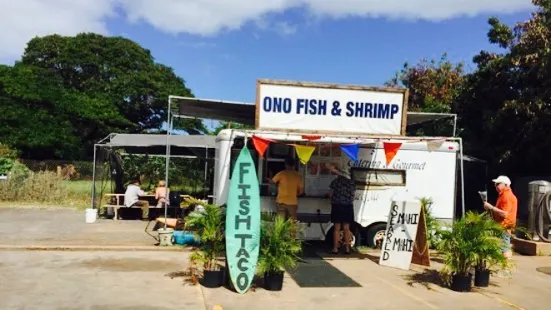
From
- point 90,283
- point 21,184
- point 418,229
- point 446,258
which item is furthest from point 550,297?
point 21,184

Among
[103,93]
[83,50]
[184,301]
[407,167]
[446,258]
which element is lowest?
[184,301]

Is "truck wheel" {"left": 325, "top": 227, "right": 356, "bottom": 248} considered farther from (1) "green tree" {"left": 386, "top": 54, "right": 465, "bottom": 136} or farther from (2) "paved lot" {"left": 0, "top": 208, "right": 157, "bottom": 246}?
(1) "green tree" {"left": 386, "top": 54, "right": 465, "bottom": 136}

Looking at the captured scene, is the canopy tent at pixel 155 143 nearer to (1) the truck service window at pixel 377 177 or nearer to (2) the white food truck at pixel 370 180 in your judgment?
(2) the white food truck at pixel 370 180

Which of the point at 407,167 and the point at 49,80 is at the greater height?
the point at 49,80

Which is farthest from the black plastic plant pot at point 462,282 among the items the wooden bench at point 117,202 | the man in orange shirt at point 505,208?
the wooden bench at point 117,202

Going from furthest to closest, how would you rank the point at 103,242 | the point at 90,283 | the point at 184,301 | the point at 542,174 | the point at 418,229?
the point at 542,174 → the point at 103,242 → the point at 418,229 → the point at 90,283 → the point at 184,301

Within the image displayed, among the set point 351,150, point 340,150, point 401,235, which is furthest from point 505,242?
point 340,150

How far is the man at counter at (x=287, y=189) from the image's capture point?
9867 mm

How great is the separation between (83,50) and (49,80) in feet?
13.6

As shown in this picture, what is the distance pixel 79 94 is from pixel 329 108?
38.3 metres

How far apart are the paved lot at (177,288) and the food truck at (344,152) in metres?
1.12

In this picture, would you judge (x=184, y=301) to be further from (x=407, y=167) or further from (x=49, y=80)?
(x=49, y=80)

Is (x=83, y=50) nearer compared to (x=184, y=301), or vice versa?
(x=184, y=301)

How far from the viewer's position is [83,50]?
45094 millimetres
